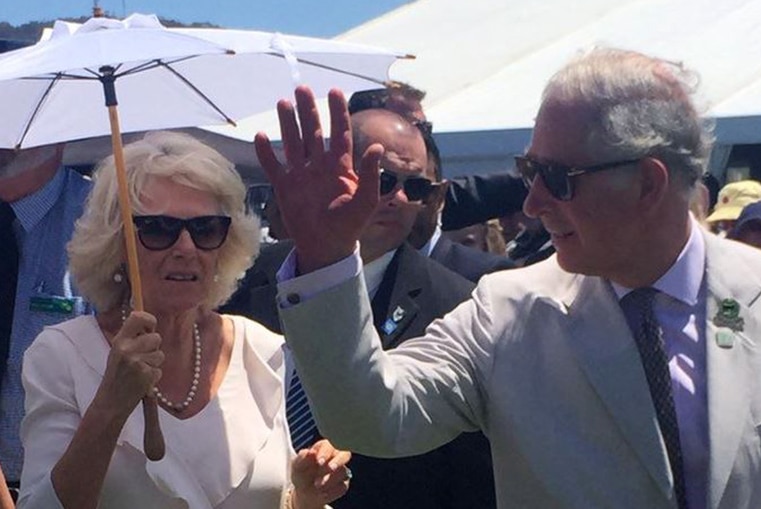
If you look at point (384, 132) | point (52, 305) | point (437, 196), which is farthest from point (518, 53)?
point (52, 305)

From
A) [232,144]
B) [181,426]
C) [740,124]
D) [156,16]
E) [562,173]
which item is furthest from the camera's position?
[740,124]

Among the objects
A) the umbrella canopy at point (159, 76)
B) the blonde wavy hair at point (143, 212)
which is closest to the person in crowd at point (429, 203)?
the umbrella canopy at point (159, 76)

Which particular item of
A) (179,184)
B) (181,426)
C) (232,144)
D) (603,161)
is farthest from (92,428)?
(232,144)

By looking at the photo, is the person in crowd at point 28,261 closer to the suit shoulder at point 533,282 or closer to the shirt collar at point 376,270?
the shirt collar at point 376,270

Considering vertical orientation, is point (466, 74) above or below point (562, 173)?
below

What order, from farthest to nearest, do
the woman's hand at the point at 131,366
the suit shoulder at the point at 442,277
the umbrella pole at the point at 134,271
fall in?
the suit shoulder at the point at 442,277, the umbrella pole at the point at 134,271, the woman's hand at the point at 131,366

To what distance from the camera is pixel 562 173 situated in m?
2.50

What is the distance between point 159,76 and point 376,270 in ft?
2.58

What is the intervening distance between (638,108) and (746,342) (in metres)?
0.46

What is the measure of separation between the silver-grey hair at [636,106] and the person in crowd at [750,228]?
3.04m

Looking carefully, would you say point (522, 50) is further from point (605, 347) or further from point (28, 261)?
point (605, 347)

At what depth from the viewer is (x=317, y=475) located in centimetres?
319

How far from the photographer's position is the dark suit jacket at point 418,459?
11.8 ft

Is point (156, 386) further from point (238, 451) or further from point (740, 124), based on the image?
point (740, 124)
